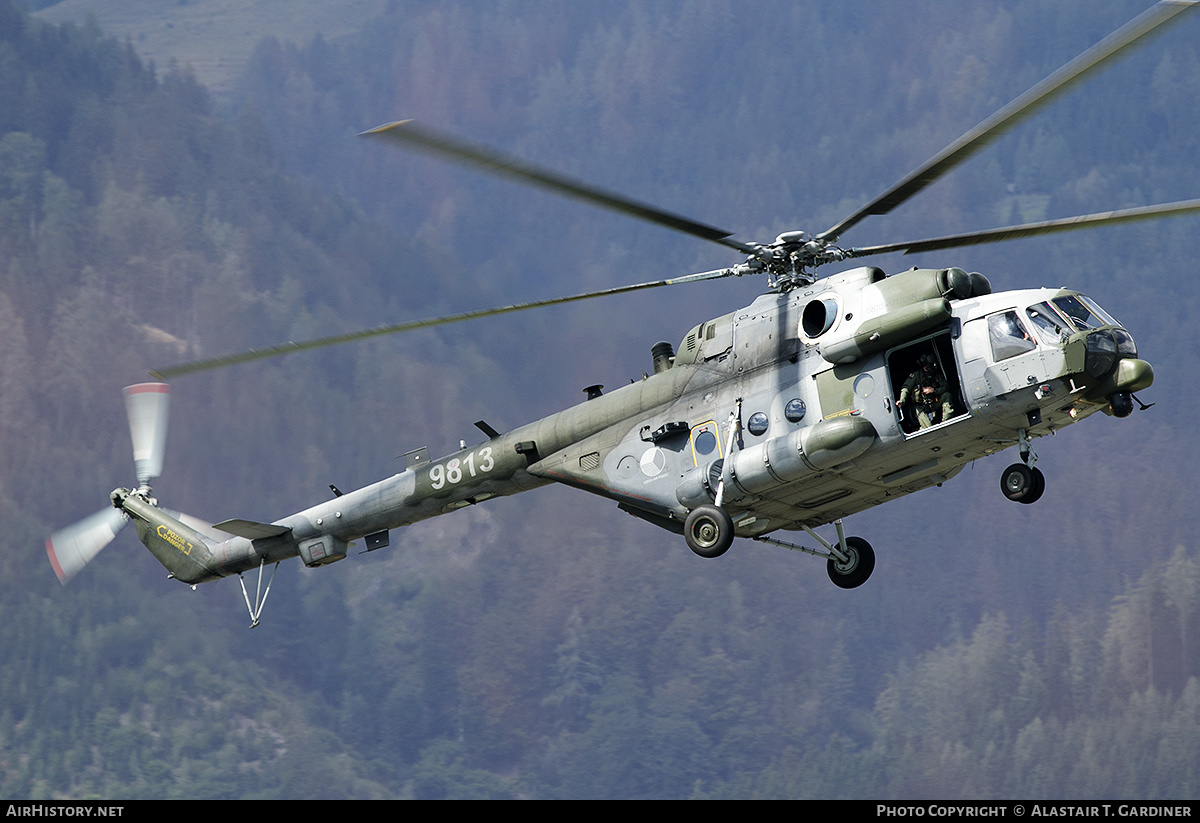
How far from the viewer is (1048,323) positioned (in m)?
21.7

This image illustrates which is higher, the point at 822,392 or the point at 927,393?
the point at 822,392

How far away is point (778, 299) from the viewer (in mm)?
24078

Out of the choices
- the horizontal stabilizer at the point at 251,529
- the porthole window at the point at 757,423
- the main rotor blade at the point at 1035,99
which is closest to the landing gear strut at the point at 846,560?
the porthole window at the point at 757,423

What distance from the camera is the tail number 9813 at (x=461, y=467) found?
26.6 metres

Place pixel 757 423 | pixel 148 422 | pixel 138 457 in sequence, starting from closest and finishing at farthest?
1. pixel 757 423
2. pixel 148 422
3. pixel 138 457

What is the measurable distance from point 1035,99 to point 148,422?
1817cm

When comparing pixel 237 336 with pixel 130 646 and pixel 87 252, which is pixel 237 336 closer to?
pixel 87 252

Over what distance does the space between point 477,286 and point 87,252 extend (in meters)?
41.3

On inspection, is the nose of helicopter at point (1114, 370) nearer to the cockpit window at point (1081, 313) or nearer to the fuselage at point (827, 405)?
the fuselage at point (827, 405)

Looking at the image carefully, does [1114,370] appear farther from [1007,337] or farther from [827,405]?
[827,405]

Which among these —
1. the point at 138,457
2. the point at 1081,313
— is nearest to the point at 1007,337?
the point at 1081,313

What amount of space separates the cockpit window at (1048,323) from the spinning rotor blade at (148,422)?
53.8 feet

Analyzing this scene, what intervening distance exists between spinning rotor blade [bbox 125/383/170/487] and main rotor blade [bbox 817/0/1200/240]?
14.6 meters

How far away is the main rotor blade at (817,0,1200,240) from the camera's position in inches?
693
